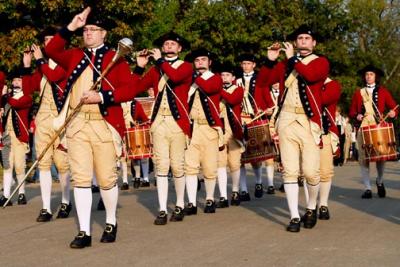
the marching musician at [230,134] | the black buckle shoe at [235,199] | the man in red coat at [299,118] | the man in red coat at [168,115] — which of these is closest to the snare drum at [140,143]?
the marching musician at [230,134]

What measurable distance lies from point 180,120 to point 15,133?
4041mm

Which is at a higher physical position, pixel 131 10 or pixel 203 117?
pixel 131 10

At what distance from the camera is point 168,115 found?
1077 centimetres

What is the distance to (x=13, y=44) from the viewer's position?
89.8 ft

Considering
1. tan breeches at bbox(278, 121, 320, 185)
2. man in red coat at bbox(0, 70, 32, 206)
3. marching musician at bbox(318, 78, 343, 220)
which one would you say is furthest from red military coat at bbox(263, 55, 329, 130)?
man in red coat at bbox(0, 70, 32, 206)

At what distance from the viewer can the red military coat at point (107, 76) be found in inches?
341

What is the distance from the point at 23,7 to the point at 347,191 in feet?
51.3

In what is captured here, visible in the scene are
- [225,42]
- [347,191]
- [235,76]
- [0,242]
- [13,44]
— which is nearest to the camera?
[0,242]

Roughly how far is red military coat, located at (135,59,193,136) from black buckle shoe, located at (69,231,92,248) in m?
2.55

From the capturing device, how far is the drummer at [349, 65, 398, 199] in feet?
46.1

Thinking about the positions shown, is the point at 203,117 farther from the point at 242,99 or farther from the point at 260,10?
the point at 260,10

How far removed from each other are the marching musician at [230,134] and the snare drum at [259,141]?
0.59 ft

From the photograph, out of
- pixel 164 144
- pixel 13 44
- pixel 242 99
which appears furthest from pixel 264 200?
pixel 13 44

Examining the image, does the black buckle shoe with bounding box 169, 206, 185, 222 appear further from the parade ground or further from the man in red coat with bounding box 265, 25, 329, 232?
the man in red coat with bounding box 265, 25, 329, 232
